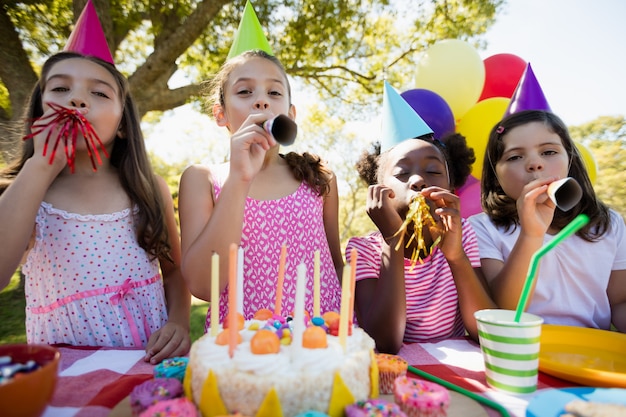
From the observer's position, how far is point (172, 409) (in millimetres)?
879

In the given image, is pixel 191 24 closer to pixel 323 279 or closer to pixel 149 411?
pixel 323 279

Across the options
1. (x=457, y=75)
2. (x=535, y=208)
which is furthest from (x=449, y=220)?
(x=457, y=75)

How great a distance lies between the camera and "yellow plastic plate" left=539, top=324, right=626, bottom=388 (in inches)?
45.5

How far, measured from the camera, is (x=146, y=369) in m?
1.31

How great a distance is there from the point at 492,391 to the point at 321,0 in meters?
7.49

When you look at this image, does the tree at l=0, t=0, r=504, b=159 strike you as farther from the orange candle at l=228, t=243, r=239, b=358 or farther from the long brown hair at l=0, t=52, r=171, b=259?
the orange candle at l=228, t=243, r=239, b=358

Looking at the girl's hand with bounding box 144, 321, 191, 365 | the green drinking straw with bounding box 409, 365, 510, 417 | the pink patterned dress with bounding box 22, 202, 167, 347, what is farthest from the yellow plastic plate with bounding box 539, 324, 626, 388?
the pink patterned dress with bounding box 22, 202, 167, 347

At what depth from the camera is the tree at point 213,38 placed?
5582 mm

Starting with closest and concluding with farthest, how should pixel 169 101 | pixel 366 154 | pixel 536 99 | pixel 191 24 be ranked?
pixel 536 99, pixel 366 154, pixel 191 24, pixel 169 101

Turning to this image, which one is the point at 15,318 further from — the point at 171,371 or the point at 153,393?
the point at 153,393

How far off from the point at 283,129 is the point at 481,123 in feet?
8.75

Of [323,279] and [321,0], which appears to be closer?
[323,279]

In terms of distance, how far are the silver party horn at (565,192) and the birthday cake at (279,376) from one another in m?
1.01

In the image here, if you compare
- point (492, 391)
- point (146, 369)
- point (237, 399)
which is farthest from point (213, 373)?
point (492, 391)
